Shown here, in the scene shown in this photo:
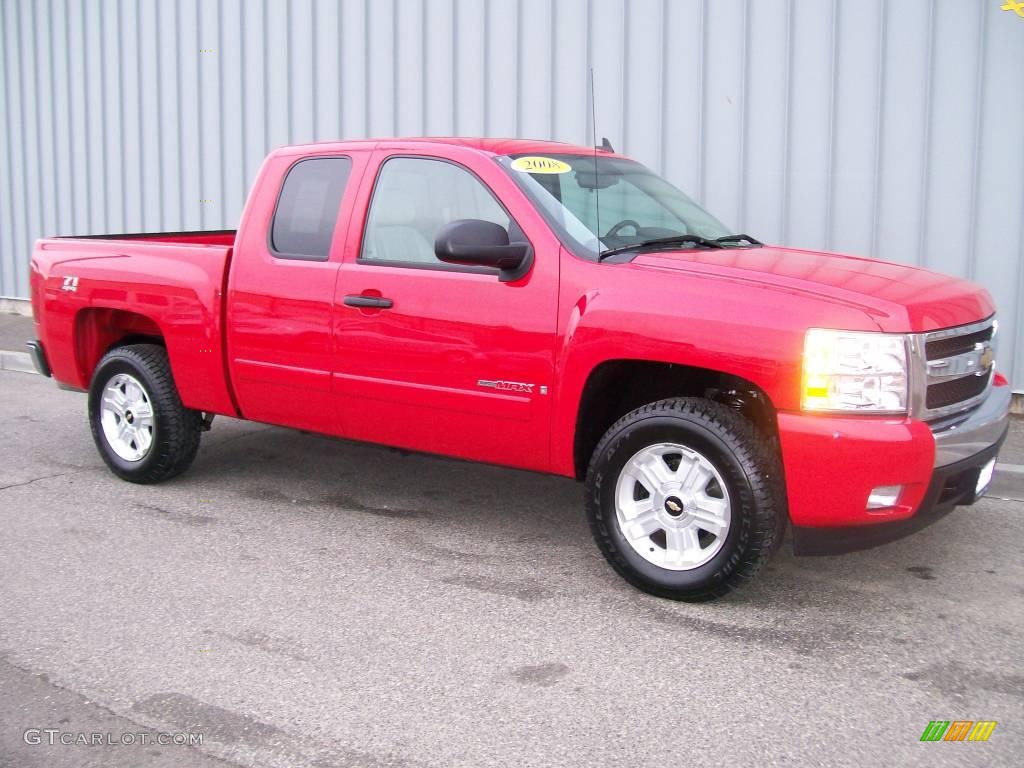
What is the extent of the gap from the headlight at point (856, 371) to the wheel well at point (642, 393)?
377 mm

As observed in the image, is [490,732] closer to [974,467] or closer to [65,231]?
[974,467]

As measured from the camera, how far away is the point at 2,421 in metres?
7.65

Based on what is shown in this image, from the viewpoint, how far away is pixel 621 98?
339 inches

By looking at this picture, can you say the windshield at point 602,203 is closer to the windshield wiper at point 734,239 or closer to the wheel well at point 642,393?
the windshield wiper at point 734,239

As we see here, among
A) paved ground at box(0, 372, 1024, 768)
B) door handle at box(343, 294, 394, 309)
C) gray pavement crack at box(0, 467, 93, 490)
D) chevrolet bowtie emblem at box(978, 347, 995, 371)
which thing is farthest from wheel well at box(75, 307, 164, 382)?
chevrolet bowtie emblem at box(978, 347, 995, 371)

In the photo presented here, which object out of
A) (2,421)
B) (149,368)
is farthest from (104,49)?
(149,368)

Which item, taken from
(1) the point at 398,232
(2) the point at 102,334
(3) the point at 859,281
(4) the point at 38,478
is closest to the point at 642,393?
(3) the point at 859,281

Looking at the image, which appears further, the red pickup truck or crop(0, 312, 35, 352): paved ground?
crop(0, 312, 35, 352): paved ground

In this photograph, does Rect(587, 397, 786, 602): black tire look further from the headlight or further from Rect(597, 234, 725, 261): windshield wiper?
Rect(597, 234, 725, 261): windshield wiper

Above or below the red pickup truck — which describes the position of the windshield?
above

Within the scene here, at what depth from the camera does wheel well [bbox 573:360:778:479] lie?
4312 millimetres

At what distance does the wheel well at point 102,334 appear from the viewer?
20.2 ft

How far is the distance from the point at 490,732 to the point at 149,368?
11.3 feet

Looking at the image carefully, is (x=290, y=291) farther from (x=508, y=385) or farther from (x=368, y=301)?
(x=508, y=385)
